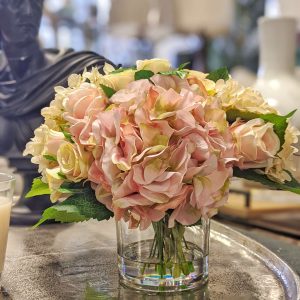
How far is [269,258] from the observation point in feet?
2.85

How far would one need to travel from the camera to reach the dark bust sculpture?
113 cm

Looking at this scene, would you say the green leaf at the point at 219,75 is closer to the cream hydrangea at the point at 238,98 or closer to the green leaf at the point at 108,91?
the cream hydrangea at the point at 238,98

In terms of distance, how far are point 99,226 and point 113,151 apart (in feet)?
1.35

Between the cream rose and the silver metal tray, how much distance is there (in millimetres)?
160

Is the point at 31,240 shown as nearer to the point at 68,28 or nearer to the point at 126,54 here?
the point at 68,28

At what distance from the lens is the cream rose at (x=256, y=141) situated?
707 millimetres

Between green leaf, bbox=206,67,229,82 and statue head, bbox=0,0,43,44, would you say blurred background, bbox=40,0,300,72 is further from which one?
green leaf, bbox=206,67,229,82

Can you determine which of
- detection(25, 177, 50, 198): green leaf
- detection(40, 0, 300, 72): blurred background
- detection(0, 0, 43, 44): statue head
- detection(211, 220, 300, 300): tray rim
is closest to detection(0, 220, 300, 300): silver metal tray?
detection(211, 220, 300, 300): tray rim

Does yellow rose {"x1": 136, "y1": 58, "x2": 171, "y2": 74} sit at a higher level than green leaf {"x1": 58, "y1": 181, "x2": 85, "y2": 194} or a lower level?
higher

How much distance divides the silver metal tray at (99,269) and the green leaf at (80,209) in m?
0.09

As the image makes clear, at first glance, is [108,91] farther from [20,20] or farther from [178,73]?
[20,20]

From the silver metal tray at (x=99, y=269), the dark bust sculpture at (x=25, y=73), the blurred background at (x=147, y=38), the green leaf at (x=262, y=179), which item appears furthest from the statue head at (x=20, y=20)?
the blurred background at (x=147, y=38)

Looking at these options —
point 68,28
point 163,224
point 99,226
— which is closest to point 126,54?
point 68,28

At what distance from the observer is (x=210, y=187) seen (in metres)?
0.69
